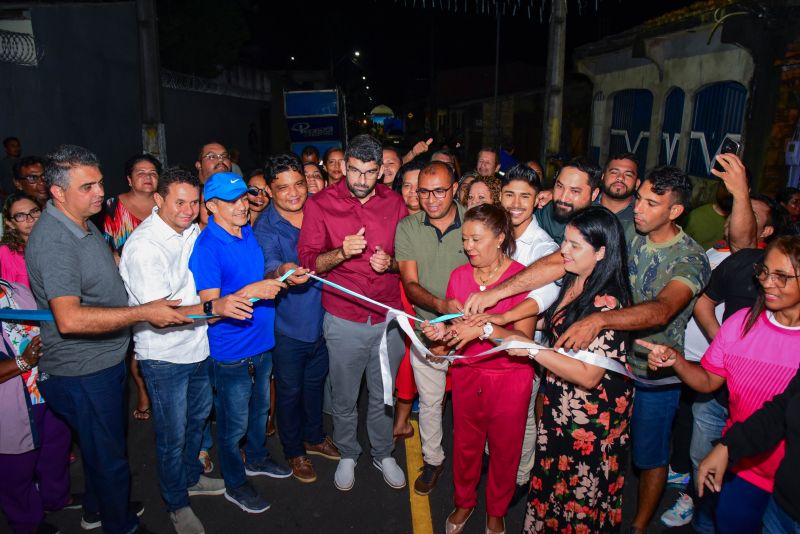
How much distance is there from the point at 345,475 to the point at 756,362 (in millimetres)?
3047

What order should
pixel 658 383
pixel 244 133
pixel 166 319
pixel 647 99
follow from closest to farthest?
pixel 166 319
pixel 658 383
pixel 647 99
pixel 244 133

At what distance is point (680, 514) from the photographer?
12.4 ft

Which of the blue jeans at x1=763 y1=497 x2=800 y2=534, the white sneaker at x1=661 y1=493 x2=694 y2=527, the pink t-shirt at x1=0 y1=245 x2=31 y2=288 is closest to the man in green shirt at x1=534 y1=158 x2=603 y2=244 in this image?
the white sneaker at x1=661 y1=493 x2=694 y2=527

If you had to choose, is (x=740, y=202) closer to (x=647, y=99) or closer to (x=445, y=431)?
(x=445, y=431)

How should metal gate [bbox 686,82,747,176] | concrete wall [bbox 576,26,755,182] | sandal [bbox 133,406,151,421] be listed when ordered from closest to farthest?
sandal [bbox 133,406,151,421], metal gate [bbox 686,82,747,176], concrete wall [bbox 576,26,755,182]

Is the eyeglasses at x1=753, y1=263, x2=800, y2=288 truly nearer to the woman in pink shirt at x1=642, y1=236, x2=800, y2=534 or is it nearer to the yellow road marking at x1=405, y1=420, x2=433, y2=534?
the woman in pink shirt at x1=642, y1=236, x2=800, y2=534

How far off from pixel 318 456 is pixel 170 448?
145 cm

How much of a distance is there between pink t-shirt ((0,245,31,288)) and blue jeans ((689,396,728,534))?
4.80m

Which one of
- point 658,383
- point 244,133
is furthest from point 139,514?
point 244,133

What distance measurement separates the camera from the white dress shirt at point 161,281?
3240 mm

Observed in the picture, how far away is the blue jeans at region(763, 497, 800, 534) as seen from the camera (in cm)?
226

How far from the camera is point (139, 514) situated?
387 cm

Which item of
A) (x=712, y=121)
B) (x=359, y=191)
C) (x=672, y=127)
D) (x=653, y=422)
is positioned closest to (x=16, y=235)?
(x=359, y=191)

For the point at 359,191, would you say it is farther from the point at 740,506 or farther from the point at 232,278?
the point at 740,506
